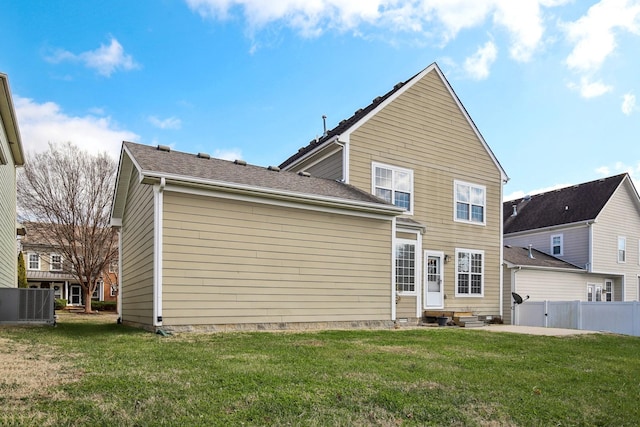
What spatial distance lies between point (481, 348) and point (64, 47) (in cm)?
1578

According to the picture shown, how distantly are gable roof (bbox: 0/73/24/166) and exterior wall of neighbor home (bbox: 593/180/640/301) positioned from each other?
24.5 m

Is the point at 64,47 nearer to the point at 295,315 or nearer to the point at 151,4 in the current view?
the point at 151,4

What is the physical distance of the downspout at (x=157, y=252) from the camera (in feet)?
29.4

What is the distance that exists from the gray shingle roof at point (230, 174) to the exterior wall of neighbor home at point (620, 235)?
16670 mm

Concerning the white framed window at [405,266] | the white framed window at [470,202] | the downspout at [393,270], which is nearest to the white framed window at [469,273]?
the white framed window at [470,202]

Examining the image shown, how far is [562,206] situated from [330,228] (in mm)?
19180

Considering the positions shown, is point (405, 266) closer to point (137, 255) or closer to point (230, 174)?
point (230, 174)

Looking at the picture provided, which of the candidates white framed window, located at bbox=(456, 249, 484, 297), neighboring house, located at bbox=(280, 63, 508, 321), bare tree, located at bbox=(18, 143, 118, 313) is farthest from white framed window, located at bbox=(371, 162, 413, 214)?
bare tree, located at bbox=(18, 143, 118, 313)

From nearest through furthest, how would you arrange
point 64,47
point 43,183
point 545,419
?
point 545,419, point 64,47, point 43,183

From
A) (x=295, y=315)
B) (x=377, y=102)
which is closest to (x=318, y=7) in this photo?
(x=377, y=102)

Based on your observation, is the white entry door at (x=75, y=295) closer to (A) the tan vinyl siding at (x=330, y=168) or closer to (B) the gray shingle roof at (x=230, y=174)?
(A) the tan vinyl siding at (x=330, y=168)

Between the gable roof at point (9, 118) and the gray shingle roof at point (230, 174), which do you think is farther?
the gable roof at point (9, 118)

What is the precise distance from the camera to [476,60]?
1451 centimetres

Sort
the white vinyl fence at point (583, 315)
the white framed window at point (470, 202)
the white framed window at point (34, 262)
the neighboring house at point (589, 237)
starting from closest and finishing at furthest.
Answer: the white vinyl fence at point (583, 315)
the white framed window at point (470, 202)
the neighboring house at point (589, 237)
the white framed window at point (34, 262)
